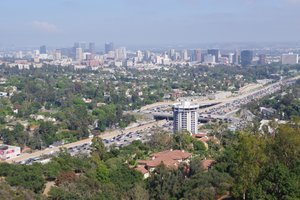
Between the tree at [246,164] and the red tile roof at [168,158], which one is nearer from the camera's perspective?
the tree at [246,164]

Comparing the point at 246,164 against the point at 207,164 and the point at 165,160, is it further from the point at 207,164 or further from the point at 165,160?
the point at 165,160

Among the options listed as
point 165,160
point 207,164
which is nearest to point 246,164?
point 207,164

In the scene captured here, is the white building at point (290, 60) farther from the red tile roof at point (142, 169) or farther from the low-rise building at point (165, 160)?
the red tile roof at point (142, 169)

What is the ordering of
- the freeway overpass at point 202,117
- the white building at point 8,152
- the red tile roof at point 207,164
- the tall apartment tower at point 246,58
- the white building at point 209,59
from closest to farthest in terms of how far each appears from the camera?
the red tile roof at point 207,164 < the white building at point 8,152 < the freeway overpass at point 202,117 < the tall apartment tower at point 246,58 < the white building at point 209,59

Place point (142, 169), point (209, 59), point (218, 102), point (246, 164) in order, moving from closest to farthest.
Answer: point (246, 164)
point (142, 169)
point (218, 102)
point (209, 59)

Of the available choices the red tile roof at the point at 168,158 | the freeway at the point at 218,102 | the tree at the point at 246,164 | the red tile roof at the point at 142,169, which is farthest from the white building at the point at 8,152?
the freeway at the point at 218,102

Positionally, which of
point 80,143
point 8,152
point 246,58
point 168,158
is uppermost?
point 168,158

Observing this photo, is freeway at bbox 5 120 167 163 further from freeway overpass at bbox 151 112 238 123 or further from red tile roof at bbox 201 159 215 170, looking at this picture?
red tile roof at bbox 201 159 215 170

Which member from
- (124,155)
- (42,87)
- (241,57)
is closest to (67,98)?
(42,87)

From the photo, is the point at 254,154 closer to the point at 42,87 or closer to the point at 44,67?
the point at 42,87

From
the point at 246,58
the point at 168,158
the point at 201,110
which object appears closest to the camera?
the point at 168,158
